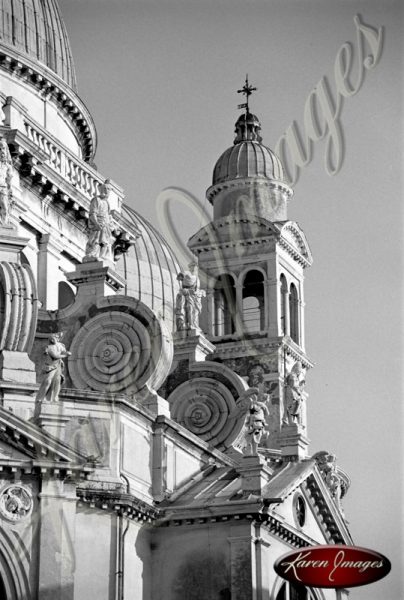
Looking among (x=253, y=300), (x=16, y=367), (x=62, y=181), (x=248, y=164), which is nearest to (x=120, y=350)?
(x=16, y=367)

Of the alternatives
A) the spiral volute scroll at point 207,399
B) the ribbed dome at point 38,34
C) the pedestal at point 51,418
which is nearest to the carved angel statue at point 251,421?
the spiral volute scroll at point 207,399

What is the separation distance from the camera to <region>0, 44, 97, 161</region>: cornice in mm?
60125

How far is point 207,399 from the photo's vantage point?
60219 mm

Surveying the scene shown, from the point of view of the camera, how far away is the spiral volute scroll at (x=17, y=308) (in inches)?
1957

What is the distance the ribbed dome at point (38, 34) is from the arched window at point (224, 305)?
425 inches

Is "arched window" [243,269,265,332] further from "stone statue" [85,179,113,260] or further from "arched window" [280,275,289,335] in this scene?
"stone statue" [85,179,113,260]

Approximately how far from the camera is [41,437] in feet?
153

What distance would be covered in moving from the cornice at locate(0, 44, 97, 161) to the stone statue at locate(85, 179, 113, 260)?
6408mm

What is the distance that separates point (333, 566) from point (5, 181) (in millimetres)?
13810

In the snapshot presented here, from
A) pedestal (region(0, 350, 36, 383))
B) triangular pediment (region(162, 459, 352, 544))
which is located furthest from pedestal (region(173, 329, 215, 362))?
pedestal (region(0, 350, 36, 383))

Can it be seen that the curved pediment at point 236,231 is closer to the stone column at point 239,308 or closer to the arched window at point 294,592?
the stone column at point 239,308

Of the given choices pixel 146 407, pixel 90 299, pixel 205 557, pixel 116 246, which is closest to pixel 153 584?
pixel 205 557

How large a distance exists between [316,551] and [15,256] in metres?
11.3

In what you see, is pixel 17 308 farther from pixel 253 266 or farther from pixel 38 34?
pixel 253 266
